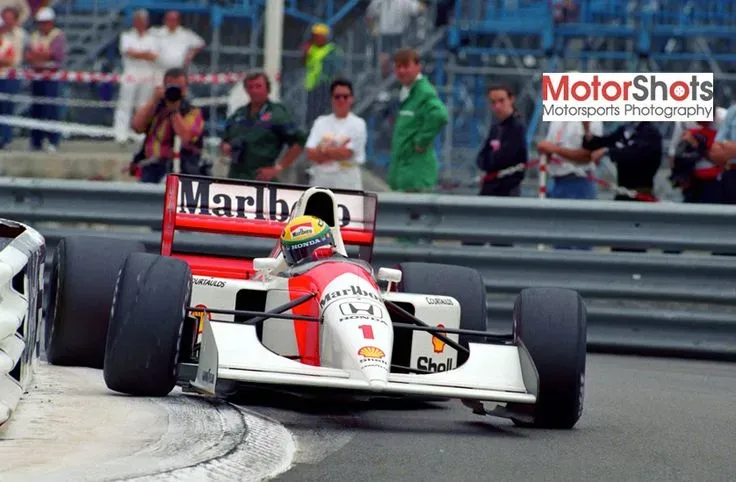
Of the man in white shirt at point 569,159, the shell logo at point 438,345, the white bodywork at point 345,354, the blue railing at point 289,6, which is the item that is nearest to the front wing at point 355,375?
the white bodywork at point 345,354

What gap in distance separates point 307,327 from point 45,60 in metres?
15.0

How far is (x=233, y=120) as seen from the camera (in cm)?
1517

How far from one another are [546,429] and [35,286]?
2.49m

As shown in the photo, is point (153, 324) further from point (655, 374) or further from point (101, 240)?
point (655, 374)

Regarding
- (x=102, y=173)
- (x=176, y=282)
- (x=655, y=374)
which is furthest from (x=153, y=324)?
(x=102, y=173)

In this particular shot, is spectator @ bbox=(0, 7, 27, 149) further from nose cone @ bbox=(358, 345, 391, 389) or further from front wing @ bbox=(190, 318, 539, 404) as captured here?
nose cone @ bbox=(358, 345, 391, 389)

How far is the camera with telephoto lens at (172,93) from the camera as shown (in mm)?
15578

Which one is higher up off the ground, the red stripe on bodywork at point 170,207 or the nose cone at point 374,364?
the red stripe on bodywork at point 170,207

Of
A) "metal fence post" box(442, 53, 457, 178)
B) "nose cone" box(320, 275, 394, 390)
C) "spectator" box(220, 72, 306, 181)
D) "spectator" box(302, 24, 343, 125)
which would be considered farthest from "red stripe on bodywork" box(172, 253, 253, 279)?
"spectator" box(302, 24, 343, 125)

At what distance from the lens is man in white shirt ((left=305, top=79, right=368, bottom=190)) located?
14867 millimetres

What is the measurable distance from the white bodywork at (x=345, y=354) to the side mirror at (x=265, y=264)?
0.19 m

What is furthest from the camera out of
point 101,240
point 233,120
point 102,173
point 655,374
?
point 102,173

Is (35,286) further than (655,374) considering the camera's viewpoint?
No

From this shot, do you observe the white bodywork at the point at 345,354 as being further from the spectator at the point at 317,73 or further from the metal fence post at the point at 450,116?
the spectator at the point at 317,73
